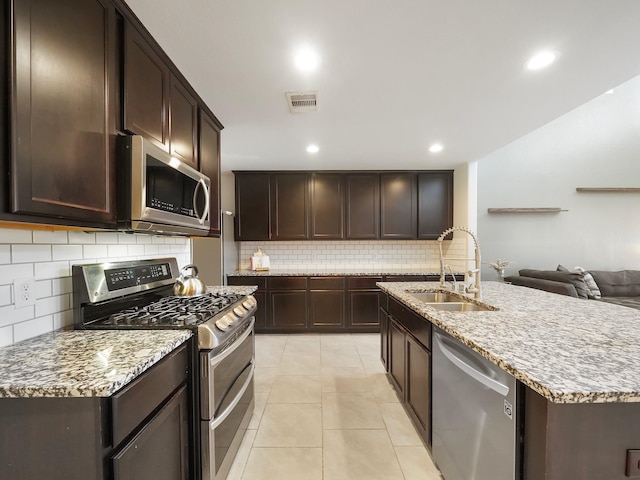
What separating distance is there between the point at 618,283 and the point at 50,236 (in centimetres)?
667

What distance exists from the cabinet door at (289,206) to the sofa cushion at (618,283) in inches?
183

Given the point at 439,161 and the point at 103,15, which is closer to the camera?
the point at 103,15

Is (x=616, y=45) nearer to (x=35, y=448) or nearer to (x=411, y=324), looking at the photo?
(x=411, y=324)

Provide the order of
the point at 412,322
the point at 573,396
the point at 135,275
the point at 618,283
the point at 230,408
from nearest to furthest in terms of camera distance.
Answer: the point at 573,396 < the point at 230,408 < the point at 135,275 < the point at 412,322 < the point at 618,283

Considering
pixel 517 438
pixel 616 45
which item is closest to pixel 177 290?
pixel 517 438

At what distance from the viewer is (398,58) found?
5.37 ft

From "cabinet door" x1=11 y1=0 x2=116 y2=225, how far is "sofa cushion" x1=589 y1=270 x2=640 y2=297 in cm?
622

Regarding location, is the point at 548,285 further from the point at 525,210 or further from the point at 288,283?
the point at 288,283

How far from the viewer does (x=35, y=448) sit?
81 centimetres

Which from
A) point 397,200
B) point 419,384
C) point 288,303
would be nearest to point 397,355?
point 419,384

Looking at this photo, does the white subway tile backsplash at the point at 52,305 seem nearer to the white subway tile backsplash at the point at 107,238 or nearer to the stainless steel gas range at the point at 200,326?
the stainless steel gas range at the point at 200,326

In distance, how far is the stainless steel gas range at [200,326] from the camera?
131cm

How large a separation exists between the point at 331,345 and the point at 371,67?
120 inches

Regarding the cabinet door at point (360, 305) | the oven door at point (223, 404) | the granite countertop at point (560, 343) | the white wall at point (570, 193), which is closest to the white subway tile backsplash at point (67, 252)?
the oven door at point (223, 404)
